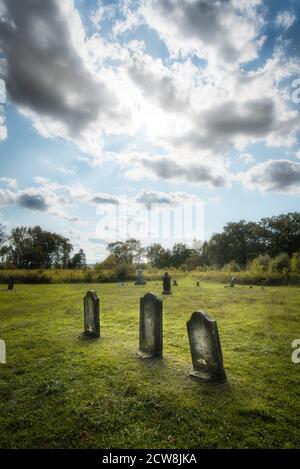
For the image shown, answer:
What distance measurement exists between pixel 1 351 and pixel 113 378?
381 centimetres

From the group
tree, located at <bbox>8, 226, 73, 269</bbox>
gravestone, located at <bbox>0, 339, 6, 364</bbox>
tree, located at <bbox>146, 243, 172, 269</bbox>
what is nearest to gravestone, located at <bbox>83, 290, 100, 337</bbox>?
gravestone, located at <bbox>0, 339, 6, 364</bbox>

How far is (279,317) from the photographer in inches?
478

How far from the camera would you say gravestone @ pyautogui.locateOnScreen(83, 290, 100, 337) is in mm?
8953

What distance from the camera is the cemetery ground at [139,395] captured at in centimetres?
399

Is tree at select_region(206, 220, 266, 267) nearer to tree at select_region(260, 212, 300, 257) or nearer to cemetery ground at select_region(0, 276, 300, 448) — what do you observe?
tree at select_region(260, 212, 300, 257)

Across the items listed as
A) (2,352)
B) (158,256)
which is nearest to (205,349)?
(2,352)

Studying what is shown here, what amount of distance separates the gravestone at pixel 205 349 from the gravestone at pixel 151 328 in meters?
1.10

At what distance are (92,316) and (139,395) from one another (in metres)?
4.32


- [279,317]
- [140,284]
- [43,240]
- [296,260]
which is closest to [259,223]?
[296,260]

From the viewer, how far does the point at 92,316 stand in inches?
359

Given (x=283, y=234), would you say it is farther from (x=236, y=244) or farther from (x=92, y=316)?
(x=92, y=316)

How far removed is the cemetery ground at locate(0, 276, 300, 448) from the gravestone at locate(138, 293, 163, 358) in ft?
1.09

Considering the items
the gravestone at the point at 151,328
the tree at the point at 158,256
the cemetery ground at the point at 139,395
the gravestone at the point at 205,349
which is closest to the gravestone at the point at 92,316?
the cemetery ground at the point at 139,395

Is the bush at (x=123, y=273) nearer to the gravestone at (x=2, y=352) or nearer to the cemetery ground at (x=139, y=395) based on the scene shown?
the cemetery ground at (x=139, y=395)
